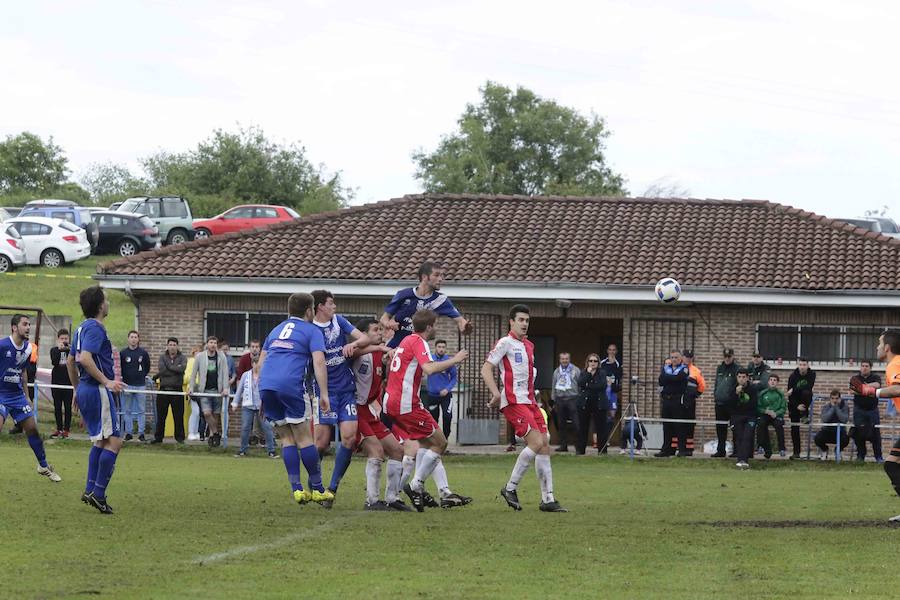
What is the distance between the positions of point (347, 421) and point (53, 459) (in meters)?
9.14

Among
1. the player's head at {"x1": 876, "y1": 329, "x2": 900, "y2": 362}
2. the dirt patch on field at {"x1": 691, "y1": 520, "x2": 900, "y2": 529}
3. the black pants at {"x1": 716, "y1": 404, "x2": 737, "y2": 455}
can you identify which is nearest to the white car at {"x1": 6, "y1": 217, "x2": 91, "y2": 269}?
the black pants at {"x1": 716, "y1": 404, "x2": 737, "y2": 455}

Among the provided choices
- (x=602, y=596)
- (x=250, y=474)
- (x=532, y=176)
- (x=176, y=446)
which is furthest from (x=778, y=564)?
(x=532, y=176)

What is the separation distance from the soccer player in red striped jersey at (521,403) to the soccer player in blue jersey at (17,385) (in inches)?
212

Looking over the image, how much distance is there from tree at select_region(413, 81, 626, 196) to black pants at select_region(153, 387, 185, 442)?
2691 inches

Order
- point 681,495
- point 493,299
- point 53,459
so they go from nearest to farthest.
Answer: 1. point 681,495
2. point 53,459
3. point 493,299

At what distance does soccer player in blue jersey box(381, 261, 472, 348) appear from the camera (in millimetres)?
14211

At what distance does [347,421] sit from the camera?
44.0 feet

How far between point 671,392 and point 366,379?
1296 centimetres

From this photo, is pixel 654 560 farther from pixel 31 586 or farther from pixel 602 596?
pixel 31 586

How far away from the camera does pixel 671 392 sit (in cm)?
2567

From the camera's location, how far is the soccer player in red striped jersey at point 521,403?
45.1ft

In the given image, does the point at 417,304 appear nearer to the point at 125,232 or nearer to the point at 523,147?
the point at 125,232

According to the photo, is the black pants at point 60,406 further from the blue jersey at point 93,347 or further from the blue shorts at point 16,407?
the blue jersey at point 93,347

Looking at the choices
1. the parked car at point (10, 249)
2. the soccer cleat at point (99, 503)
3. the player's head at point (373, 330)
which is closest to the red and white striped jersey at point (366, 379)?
the player's head at point (373, 330)
